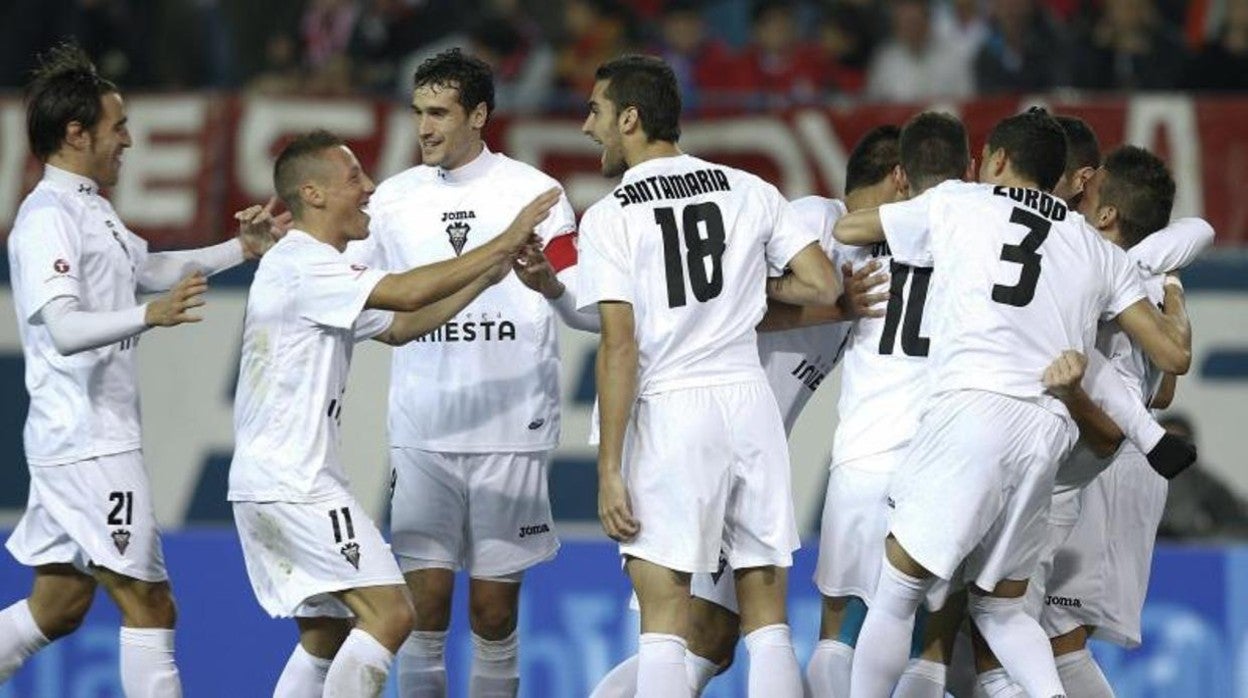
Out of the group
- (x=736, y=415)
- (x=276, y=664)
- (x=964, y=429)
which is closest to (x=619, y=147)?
(x=736, y=415)

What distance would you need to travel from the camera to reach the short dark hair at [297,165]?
7453 mm

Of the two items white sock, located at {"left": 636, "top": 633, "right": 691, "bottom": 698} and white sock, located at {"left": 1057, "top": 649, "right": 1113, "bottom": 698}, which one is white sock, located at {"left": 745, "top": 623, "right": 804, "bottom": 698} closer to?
white sock, located at {"left": 636, "top": 633, "right": 691, "bottom": 698}

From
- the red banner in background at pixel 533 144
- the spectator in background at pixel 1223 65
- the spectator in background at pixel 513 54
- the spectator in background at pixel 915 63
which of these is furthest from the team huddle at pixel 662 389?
the spectator in background at pixel 915 63

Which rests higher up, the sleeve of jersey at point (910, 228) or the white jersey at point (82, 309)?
the sleeve of jersey at point (910, 228)

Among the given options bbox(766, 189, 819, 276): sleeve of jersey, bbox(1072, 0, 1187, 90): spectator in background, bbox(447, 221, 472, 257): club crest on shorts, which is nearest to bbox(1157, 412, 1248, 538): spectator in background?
bbox(1072, 0, 1187, 90): spectator in background

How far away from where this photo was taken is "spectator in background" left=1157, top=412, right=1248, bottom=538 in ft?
38.0

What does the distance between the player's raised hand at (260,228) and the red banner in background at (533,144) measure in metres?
3.74

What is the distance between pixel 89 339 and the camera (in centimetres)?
740

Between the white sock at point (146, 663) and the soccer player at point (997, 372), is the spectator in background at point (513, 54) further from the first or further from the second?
the soccer player at point (997, 372)

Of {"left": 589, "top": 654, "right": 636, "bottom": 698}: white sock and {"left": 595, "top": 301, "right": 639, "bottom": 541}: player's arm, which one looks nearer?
{"left": 595, "top": 301, "right": 639, "bottom": 541}: player's arm

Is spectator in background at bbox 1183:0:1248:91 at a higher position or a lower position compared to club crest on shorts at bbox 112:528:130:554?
higher

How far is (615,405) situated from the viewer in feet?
23.4

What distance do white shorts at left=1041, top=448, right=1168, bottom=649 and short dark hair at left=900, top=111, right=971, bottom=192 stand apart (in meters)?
1.25

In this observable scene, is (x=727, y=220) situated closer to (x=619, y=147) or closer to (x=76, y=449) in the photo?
(x=619, y=147)
